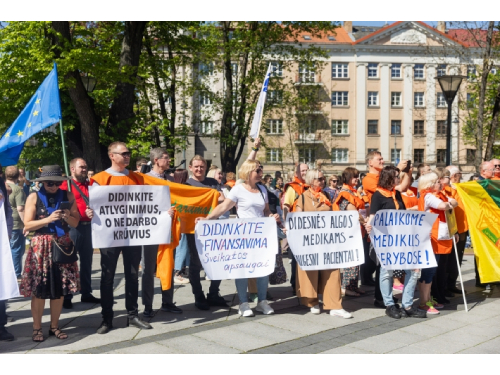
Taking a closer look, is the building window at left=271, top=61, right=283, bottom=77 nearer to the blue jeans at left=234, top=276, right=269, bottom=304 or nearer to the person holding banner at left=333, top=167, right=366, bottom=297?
the person holding banner at left=333, top=167, right=366, bottom=297

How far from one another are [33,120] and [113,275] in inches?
87.5

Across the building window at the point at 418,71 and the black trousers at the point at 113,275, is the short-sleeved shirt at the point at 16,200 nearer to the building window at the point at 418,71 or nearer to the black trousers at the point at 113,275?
the black trousers at the point at 113,275

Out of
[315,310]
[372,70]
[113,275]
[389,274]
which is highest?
[372,70]

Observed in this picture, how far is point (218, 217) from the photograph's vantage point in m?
7.24

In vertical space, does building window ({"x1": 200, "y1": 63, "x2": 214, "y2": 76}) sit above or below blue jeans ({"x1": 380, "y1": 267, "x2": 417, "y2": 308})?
above

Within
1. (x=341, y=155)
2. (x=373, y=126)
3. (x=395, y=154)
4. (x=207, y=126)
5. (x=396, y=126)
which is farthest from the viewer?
(x=396, y=126)

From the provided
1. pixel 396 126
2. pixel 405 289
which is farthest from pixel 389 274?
pixel 396 126

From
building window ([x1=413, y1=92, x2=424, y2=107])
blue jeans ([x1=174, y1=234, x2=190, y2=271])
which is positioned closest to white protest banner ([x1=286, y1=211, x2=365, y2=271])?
blue jeans ([x1=174, y1=234, x2=190, y2=271])

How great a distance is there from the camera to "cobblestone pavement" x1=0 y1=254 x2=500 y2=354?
5.79m

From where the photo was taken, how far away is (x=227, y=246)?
699cm

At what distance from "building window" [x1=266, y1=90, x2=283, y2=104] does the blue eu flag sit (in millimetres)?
22359

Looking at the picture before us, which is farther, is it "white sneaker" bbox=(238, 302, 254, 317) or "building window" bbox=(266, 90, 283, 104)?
"building window" bbox=(266, 90, 283, 104)

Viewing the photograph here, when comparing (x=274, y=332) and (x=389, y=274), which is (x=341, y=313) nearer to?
(x=389, y=274)

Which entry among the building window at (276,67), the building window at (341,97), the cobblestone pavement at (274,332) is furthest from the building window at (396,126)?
the cobblestone pavement at (274,332)
